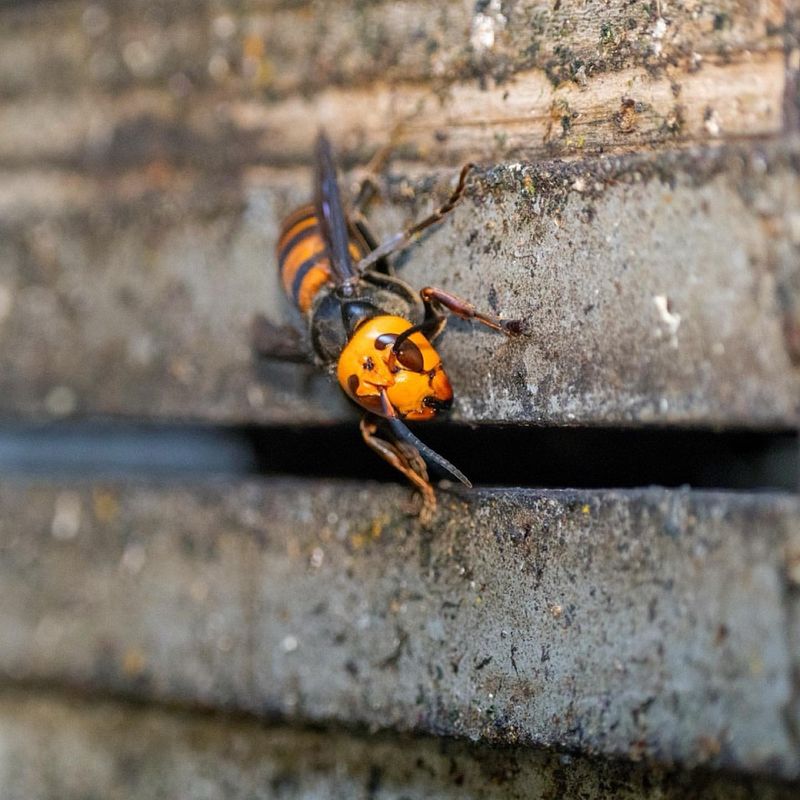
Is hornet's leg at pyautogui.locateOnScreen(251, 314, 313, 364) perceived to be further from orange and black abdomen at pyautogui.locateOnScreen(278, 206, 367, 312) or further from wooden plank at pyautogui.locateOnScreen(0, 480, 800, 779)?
wooden plank at pyautogui.locateOnScreen(0, 480, 800, 779)

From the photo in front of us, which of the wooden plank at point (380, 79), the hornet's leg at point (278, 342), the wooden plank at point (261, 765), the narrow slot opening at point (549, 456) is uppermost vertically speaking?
the wooden plank at point (380, 79)

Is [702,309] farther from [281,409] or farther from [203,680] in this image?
[203,680]

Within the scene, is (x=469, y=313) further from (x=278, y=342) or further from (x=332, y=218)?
(x=278, y=342)

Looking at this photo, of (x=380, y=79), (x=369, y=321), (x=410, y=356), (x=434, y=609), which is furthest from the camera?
(x=380, y=79)

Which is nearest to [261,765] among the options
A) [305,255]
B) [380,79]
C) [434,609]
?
[434,609]

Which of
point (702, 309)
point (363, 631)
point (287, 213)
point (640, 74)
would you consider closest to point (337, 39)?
point (287, 213)

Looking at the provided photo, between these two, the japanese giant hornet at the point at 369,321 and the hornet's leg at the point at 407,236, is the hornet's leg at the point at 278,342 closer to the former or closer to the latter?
the japanese giant hornet at the point at 369,321

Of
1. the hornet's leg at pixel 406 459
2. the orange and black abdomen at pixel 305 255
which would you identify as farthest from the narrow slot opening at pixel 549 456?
the orange and black abdomen at pixel 305 255
